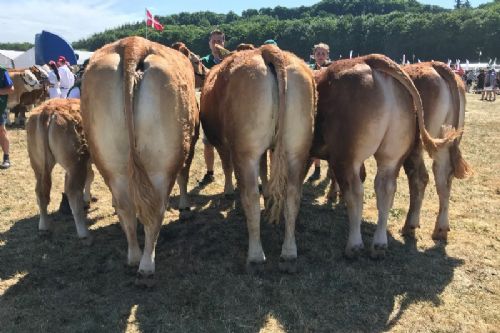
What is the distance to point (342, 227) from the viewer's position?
5.22m

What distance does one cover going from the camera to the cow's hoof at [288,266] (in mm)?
4031

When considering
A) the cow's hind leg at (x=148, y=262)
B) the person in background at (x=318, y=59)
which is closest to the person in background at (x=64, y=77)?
the person in background at (x=318, y=59)

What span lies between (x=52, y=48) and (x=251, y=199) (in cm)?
2055

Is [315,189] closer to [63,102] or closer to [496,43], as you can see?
[63,102]

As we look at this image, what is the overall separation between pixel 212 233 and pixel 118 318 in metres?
1.73

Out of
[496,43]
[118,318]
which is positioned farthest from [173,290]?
[496,43]

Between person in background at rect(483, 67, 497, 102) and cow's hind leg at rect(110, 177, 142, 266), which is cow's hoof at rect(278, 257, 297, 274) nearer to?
cow's hind leg at rect(110, 177, 142, 266)

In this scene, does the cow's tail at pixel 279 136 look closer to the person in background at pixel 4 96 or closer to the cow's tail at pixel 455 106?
the cow's tail at pixel 455 106

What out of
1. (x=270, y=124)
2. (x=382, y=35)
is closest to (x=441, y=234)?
(x=270, y=124)

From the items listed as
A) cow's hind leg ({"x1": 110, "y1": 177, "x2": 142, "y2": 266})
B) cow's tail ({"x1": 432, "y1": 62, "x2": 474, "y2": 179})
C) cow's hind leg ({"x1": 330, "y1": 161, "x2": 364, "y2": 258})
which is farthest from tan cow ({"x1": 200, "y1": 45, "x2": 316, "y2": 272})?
cow's tail ({"x1": 432, "y1": 62, "x2": 474, "y2": 179})

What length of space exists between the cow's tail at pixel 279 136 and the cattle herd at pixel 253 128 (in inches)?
0.4

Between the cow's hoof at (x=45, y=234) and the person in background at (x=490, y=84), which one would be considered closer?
the cow's hoof at (x=45, y=234)

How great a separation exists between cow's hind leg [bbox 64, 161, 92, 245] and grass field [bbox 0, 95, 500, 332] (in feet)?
0.49

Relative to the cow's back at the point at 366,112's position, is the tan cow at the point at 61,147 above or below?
below
